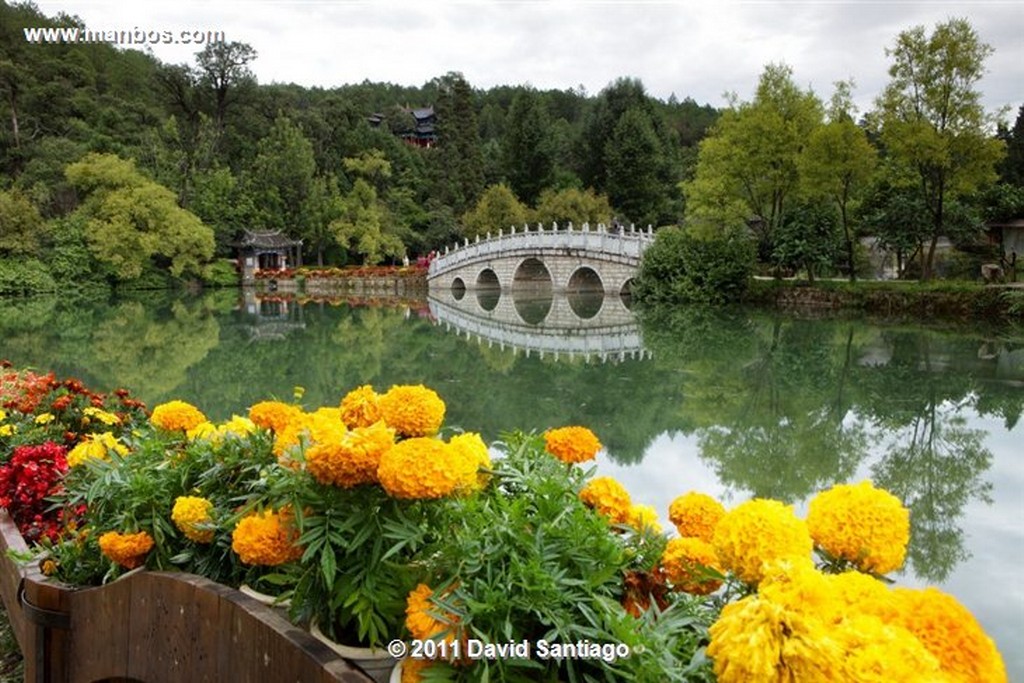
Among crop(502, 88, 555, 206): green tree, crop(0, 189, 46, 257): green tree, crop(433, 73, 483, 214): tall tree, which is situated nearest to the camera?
crop(0, 189, 46, 257): green tree

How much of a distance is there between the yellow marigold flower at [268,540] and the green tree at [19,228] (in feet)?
94.6

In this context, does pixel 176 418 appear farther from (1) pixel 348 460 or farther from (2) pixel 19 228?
(2) pixel 19 228

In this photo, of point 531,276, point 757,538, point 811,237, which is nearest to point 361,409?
point 757,538

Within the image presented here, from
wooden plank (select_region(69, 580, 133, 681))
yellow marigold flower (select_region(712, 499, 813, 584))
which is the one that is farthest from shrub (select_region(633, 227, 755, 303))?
yellow marigold flower (select_region(712, 499, 813, 584))

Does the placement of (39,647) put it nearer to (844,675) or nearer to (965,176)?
(844,675)

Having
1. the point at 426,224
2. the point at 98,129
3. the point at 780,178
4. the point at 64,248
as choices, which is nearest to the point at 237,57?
the point at 98,129

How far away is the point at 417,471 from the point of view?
47.0 inches

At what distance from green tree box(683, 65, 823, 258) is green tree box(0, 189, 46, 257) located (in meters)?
20.5

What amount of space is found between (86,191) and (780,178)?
74.0 feet

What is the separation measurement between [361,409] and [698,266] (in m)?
21.3

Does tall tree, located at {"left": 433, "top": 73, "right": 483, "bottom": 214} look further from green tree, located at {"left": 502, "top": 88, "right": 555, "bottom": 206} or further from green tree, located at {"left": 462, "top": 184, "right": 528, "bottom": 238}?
green tree, located at {"left": 462, "top": 184, "right": 528, "bottom": 238}

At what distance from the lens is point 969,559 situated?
4254 millimetres

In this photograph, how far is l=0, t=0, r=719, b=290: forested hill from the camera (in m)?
27.7

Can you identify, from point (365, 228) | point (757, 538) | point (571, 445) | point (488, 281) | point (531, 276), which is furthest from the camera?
point (365, 228)
